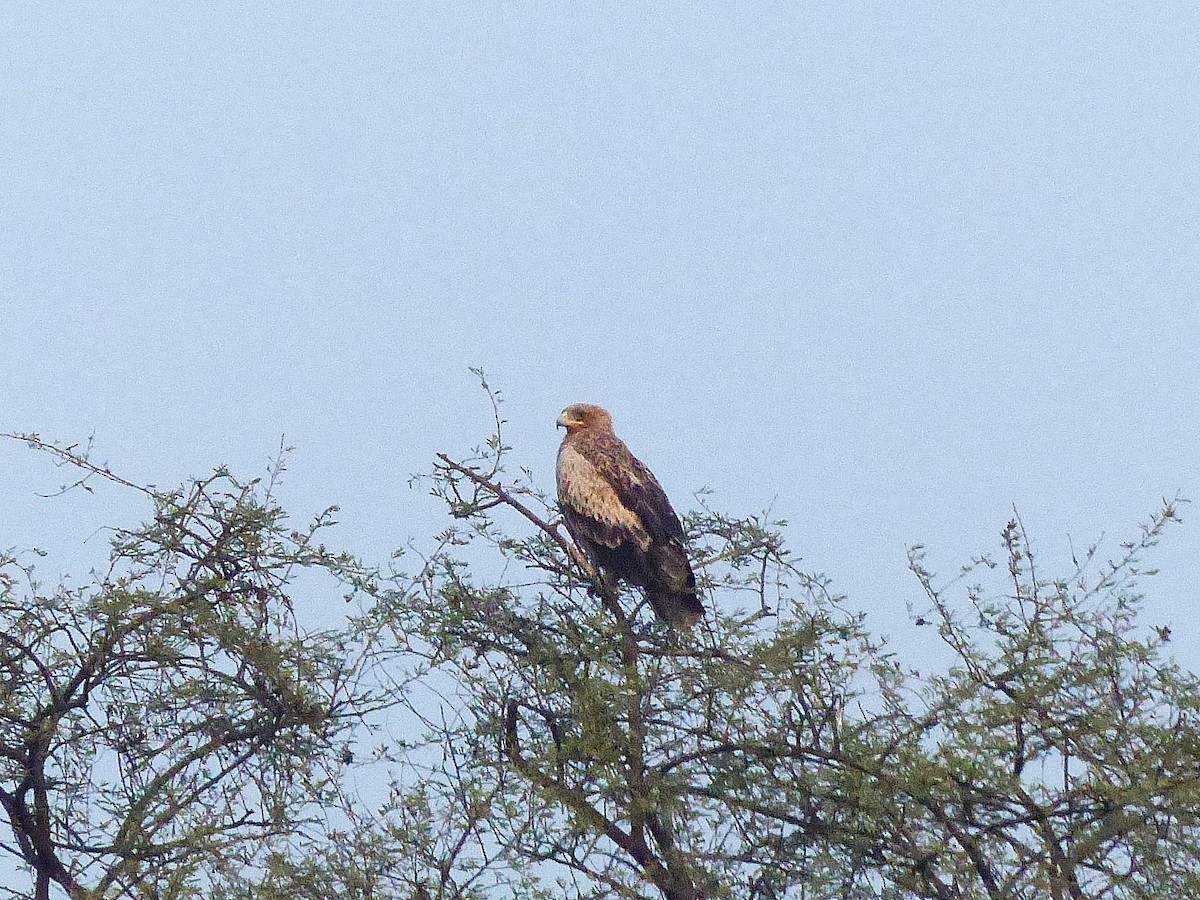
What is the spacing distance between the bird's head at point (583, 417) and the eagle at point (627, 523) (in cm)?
47

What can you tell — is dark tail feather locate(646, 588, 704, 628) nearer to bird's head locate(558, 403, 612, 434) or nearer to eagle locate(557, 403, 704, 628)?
eagle locate(557, 403, 704, 628)

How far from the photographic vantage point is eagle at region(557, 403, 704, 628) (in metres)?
8.10

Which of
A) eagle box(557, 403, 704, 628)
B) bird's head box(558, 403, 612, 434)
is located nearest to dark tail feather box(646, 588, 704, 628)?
eagle box(557, 403, 704, 628)

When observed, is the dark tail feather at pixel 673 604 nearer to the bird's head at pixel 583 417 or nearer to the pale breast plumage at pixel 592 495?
the pale breast plumage at pixel 592 495

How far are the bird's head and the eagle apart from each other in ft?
1.55

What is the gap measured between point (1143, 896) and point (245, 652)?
3.35 m

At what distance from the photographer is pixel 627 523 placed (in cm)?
839

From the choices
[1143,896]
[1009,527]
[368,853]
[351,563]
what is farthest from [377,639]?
[1143,896]

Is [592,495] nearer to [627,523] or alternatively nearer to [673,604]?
[627,523]

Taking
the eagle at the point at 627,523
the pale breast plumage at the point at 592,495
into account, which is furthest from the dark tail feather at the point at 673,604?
the pale breast plumage at the point at 592,495

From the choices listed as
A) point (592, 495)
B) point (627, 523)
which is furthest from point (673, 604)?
point (592, 495)

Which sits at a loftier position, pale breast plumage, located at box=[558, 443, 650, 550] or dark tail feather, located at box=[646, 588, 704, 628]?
pale breast plumage, located at box=[558, 443, 650, 550]

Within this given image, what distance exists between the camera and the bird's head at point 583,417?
31.9 ft

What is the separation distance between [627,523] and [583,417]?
1.55 metres
